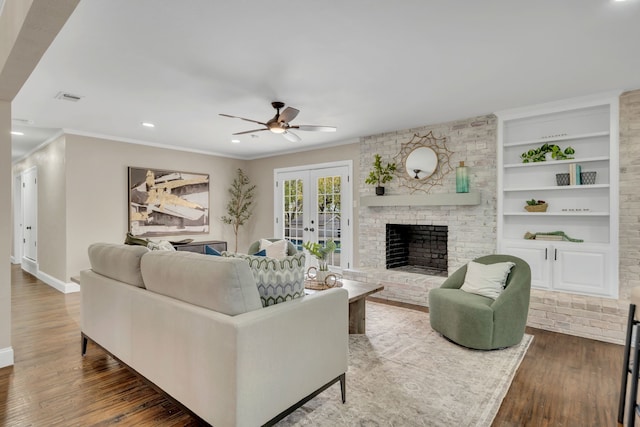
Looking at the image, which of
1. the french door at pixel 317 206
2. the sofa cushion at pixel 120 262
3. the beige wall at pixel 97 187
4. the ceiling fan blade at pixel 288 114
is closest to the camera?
the sofa cushion at pixel 120 262

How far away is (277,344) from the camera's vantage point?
177 cm

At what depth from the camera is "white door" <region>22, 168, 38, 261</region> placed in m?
6.52

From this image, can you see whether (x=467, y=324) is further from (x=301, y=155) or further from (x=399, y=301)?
(x=301, y=155)

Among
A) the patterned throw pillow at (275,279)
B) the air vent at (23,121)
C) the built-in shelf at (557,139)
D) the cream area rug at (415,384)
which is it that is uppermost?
the air vent at (23,121)

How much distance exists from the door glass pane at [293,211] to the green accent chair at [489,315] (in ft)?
12.3

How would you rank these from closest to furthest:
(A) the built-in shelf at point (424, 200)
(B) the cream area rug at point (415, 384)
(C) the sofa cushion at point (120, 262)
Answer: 1. (B) the cream area rug at point (415, 384)
2. (C) the sofa cushion at point (120, 262)
3. (A) the built-in shelf at point (424, 200)

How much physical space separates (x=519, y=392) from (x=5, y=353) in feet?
12.9

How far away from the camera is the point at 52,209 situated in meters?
5.55

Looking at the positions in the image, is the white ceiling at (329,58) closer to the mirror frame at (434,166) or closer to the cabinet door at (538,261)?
the mirror frame at (434,166)

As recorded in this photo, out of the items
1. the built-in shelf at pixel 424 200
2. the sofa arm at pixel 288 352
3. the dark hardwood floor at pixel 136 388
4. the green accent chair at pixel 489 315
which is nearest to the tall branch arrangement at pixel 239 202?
the built-in shelf at pixel 424 200

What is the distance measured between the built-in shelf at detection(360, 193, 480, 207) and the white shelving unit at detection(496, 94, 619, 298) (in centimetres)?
37

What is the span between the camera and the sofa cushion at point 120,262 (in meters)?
2.35

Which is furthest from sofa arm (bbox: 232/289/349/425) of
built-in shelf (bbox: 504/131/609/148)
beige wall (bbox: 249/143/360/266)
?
beige wall (bbox: 249/143/360/266)

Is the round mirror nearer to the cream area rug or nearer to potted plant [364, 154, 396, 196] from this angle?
potted plant [364, 154, 396, 196]
